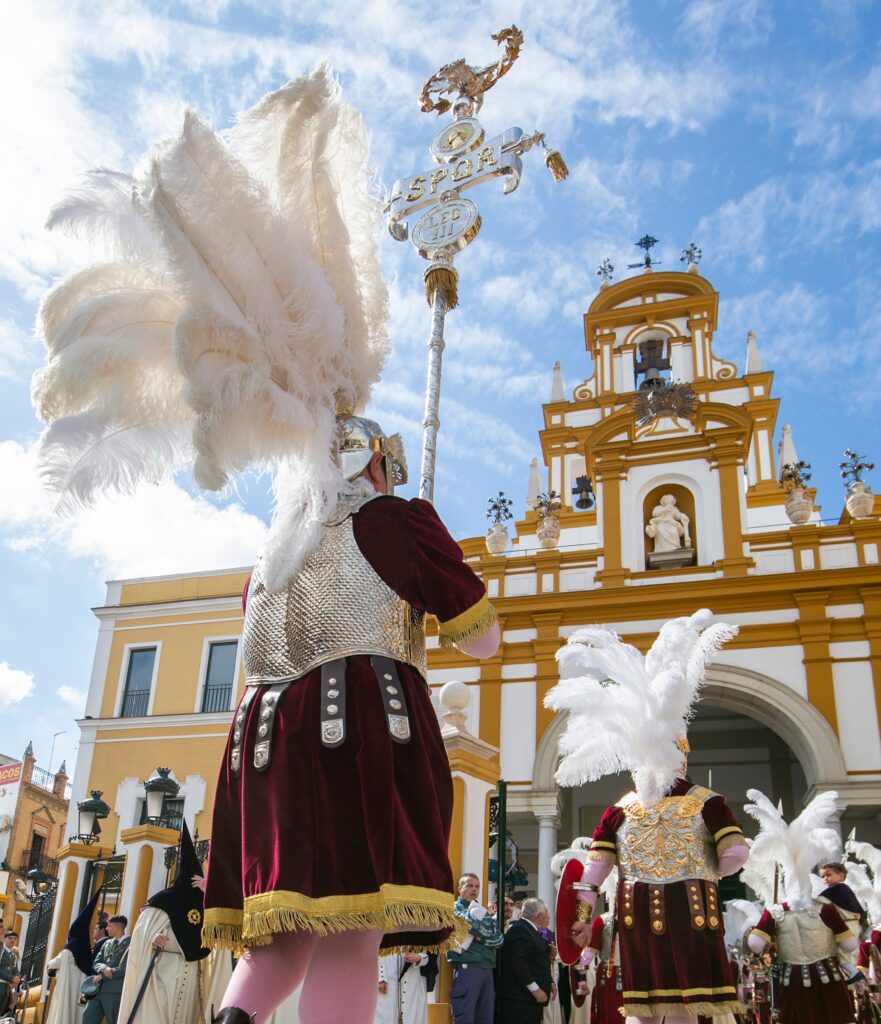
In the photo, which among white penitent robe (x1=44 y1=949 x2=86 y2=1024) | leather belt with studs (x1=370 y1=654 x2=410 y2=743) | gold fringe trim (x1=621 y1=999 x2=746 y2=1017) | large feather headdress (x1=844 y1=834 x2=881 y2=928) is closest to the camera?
leather belt with studs (x1=370 y1=654 x2=410 y2=743)

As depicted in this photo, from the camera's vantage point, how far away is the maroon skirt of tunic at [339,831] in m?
2.40

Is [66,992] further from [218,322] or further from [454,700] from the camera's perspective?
[218,322]

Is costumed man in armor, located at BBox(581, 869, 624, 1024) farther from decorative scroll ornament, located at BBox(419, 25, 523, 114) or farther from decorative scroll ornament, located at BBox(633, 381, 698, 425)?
decorative scroll ornament, located at BBox(633, 381, 698, 425)

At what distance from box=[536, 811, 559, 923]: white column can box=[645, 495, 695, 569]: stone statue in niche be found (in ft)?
15.9

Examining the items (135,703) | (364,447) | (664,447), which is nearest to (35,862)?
(135,703)

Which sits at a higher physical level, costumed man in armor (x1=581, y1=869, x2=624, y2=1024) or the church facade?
the church facade

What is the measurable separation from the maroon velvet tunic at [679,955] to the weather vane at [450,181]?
262cm

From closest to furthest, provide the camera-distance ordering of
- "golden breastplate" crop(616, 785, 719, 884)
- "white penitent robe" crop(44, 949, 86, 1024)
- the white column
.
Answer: "golden breastplate" crop(616, 785, 719, 884) → "white penitent robe" crop(44, 949, 86, 1024) → the white column

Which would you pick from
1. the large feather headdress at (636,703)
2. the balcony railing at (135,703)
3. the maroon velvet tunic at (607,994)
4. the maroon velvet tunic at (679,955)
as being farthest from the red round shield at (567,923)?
the balcony railing at (135,703)

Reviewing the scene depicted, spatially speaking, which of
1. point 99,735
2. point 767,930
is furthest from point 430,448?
point 99,735

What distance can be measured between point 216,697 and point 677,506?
10941 mm

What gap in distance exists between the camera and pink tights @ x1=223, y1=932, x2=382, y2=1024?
7.72 ft

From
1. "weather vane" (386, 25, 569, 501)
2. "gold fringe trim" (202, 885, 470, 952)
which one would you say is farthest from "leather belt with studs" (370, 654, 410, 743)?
"weather vane" (386, 25, 569, 501)

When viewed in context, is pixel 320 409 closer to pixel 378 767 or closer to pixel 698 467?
pixel 378 767
